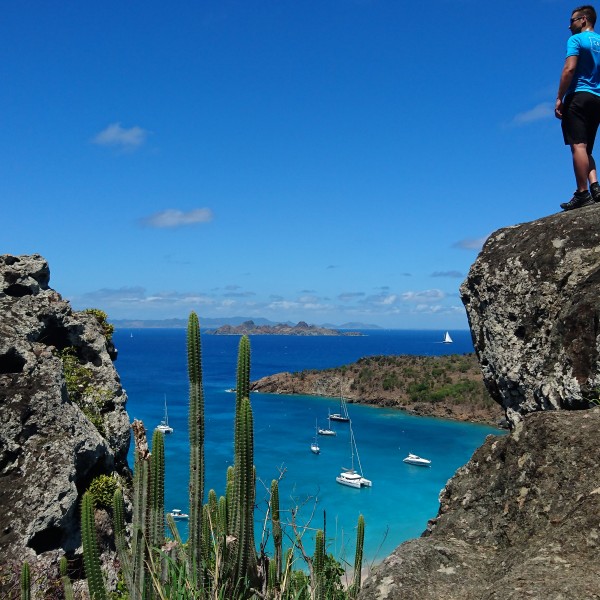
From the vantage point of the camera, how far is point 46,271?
41.7 feet

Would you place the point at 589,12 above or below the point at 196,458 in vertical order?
above

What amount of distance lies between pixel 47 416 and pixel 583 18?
921cm

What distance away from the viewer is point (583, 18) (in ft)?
22.1

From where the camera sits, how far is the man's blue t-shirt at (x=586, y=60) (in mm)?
6613

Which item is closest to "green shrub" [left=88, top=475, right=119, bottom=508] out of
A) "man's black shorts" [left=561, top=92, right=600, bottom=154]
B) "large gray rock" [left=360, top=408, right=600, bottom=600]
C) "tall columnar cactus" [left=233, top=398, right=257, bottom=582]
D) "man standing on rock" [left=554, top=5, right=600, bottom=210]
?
"tall columnar cactus" [left=233, top=398, right=257, bottom=582]

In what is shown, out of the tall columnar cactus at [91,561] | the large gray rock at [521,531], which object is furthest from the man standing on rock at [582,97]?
the tall columnar cactus at [91,561]

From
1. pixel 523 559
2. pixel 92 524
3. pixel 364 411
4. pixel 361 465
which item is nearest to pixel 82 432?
pixel 92 524

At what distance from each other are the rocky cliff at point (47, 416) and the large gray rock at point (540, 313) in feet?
21.5

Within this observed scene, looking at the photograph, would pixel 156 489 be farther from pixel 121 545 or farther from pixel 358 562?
pixel 358 562

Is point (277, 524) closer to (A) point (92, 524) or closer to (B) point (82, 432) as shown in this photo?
(A) point (92, 524)

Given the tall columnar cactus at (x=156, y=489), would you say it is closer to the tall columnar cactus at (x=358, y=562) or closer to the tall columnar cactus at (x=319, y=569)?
the tall columnar cactus at (x=319, y=569)

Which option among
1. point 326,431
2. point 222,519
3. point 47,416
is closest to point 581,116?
point 222,519

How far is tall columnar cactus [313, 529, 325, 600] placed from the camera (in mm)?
5032

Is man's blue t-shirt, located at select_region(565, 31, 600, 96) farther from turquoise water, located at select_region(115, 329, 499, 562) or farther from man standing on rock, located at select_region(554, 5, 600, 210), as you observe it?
turquoise water, located at select_region(115, 329, 499, 562)
